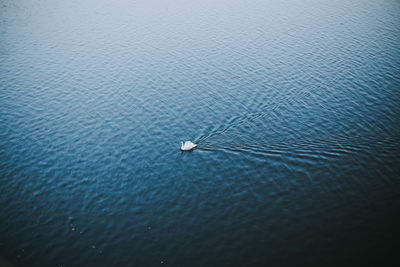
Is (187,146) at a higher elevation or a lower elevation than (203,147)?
lower

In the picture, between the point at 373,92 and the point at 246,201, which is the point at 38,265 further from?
the point at 373,92

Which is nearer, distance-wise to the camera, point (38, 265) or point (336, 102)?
point (38, 265)

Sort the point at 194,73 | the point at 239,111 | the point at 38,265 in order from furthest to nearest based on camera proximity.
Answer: the point at 194,73, the point at 239,111, the point at 38,265

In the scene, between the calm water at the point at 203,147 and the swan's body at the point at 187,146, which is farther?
the swan's body at the point at 187,146

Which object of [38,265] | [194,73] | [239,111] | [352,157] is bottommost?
[38,265]

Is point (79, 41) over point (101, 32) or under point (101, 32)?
under

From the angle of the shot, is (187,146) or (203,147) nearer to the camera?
(187,146)

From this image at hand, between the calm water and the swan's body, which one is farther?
the swan's body

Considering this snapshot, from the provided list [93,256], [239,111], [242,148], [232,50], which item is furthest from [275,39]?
[93,256]
